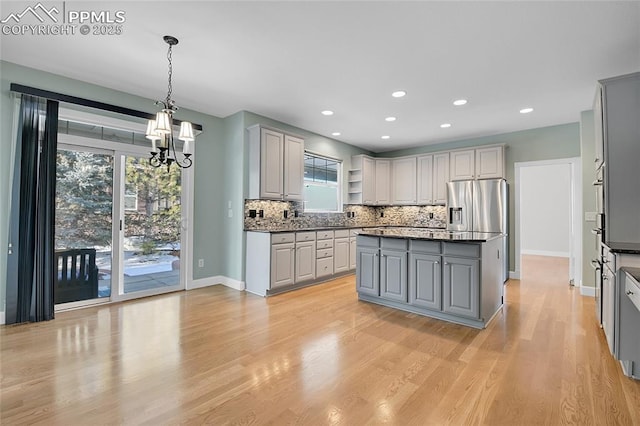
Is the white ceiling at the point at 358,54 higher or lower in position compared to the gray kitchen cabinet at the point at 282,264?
higher

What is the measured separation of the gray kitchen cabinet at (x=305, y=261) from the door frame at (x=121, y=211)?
1637 millimetres

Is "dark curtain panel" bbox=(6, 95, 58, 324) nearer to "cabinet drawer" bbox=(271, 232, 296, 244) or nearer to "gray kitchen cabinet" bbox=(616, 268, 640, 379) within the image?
"cabinet drawer" bbox=(271, 232, 296, 244)

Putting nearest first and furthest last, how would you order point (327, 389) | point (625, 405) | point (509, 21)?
point (625, 405), point (327, 389), point (509, 21)

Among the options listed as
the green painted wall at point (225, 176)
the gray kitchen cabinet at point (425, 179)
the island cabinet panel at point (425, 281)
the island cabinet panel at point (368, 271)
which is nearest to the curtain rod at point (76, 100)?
the green painted wall at point (225, 176)

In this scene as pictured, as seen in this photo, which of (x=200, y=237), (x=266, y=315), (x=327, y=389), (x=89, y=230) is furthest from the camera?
(x=200, y=237)

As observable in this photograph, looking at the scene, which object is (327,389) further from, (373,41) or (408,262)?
(373,41)

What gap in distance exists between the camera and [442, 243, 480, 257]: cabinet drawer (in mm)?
3148

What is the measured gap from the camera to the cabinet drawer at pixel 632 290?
1.87 m

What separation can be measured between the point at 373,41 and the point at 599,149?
254cm

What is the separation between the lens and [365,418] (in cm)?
176

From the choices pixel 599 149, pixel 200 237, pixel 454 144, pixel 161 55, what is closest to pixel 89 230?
pixel 200 237

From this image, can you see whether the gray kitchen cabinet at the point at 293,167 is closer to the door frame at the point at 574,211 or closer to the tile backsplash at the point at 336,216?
the tile backsplash at the point at 336,216

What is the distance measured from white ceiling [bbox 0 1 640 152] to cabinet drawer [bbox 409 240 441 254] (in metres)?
1.86

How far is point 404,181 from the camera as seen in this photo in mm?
6809
